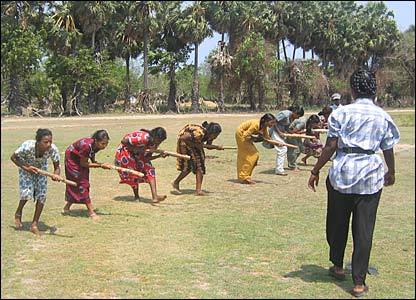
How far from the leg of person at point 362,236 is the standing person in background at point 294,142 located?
307 inches

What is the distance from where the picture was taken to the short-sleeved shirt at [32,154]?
20.8 feet

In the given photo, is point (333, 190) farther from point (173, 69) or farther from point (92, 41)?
point (173, 69)

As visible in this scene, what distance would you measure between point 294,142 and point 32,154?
7827mm

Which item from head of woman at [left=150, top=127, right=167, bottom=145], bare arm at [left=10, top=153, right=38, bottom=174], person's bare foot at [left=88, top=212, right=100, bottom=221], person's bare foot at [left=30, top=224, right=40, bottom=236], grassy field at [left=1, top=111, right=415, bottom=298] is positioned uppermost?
head of woman at [left=150, top=127, right=167, bottom=145]

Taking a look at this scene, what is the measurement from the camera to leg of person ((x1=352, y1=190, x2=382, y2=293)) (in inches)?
185

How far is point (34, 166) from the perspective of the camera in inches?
254

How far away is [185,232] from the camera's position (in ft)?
22.4

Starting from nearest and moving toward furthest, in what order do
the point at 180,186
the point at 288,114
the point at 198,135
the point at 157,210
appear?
the point at 157,210 → the point at 198,135 → the point at 180,186 → the point at 288,114

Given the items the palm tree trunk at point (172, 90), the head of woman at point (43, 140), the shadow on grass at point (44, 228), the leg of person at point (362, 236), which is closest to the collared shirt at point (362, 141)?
the leg of person at point (362, 236)

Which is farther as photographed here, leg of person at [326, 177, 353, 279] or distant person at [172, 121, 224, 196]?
distant person at [172, 121, 224, 196]

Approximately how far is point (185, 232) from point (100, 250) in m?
1.30

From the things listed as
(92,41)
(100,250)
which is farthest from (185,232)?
(92,41)

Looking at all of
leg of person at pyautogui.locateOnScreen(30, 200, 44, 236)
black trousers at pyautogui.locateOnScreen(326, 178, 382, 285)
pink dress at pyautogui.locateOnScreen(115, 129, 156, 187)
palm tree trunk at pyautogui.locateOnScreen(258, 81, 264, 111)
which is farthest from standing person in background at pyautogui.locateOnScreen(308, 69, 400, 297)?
palm tree trunk at pyautogui.locateOnScreen(258, 81, 264, 111)

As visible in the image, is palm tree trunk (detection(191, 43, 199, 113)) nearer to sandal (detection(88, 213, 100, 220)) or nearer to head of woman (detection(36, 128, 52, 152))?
sandal (detection(88, 213, 100, 220))
